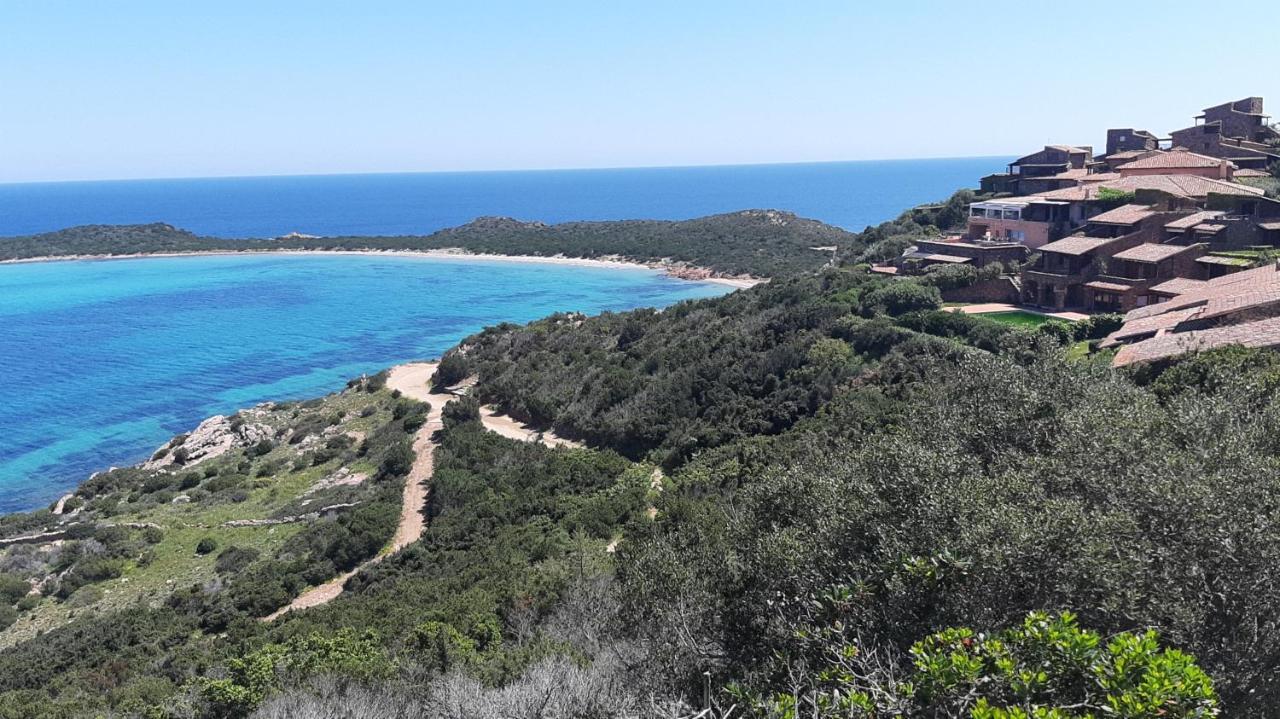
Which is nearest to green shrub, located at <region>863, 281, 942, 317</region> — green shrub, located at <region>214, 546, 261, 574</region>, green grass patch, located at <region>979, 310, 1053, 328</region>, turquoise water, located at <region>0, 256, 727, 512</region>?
green grass patch, located at <region>979, 310, 1053, 328</region>

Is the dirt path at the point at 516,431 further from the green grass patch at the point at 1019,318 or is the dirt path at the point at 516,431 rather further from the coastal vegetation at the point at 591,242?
the coastal vegetation at the point at 591,242

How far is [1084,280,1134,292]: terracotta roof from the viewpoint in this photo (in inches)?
1157

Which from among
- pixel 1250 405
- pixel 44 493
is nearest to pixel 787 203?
pixel 44 493

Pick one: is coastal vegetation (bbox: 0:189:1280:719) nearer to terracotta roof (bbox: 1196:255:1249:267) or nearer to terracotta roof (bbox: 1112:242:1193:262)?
terracotta roof (bbox: 1112:242:1193:262)

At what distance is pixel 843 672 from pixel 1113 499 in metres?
4.05

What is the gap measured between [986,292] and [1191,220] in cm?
752

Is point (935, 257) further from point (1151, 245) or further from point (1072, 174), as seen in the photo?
point (1072, 174)

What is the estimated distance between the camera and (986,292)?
35.0 meters

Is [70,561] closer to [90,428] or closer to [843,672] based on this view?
[90,428]

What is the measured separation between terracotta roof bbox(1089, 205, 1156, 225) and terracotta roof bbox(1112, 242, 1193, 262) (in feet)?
5.98

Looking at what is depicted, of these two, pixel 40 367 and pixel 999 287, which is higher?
pixel 999 287

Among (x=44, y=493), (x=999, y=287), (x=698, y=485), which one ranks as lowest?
(x=44, y=493)

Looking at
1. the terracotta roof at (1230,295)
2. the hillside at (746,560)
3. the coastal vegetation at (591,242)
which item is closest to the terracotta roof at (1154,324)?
the terracotta roof at (1230,295)

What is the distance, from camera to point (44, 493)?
111ft
